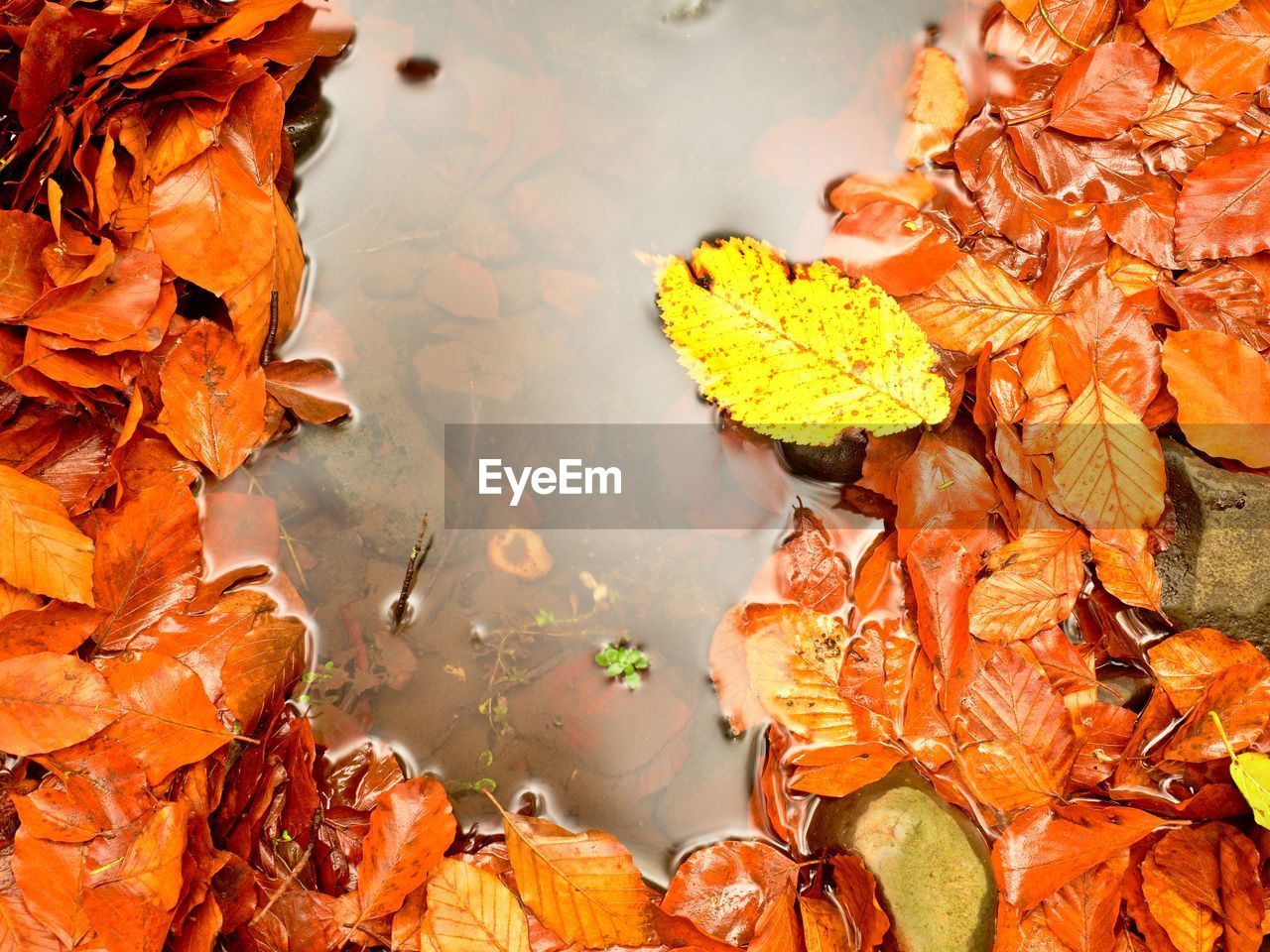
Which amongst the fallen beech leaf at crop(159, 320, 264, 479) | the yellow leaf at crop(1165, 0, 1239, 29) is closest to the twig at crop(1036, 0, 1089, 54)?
the yellow leaf at crop(1165, 0, 1239, 29)

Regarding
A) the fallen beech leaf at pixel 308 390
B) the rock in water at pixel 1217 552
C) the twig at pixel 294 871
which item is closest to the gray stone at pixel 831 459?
the rock in water at pixel 1217 552

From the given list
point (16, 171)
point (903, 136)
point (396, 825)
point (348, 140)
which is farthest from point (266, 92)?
point (396, 825)

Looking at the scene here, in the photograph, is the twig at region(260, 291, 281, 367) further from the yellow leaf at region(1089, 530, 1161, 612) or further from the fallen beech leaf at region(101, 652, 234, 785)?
the yellow leaf at region(1089, 530, 1161, 612)

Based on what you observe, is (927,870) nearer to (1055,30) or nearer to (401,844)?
(401,844)

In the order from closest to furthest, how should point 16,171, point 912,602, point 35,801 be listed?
point 35,801 → point 16,171 → point 912,602

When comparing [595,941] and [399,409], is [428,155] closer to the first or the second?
[399,409]
